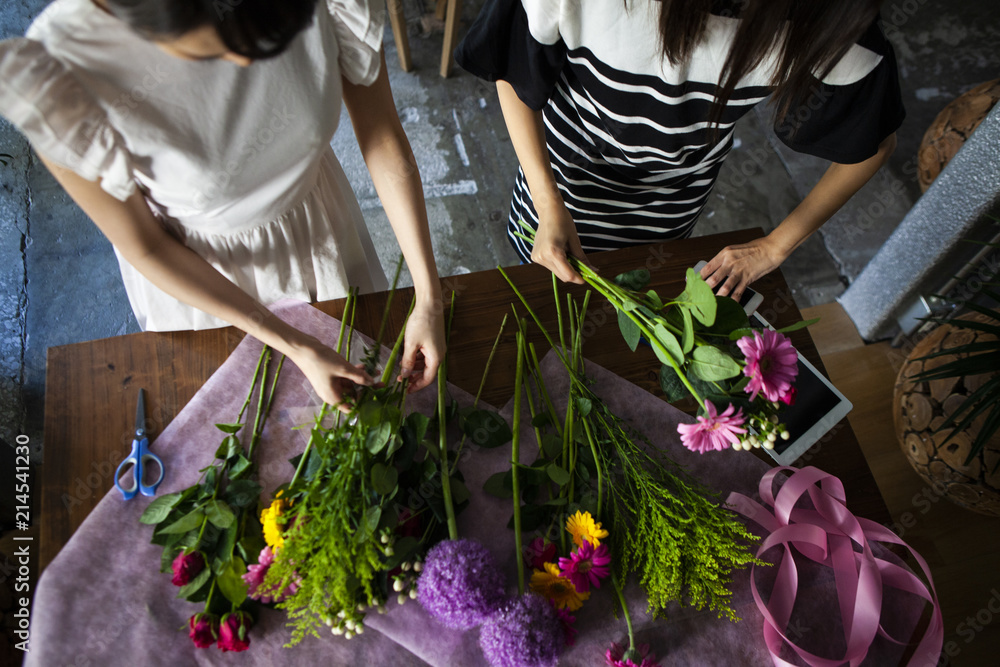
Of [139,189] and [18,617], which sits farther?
[18,617]

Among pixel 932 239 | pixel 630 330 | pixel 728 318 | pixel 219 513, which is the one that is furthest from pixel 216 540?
pixel 932 239

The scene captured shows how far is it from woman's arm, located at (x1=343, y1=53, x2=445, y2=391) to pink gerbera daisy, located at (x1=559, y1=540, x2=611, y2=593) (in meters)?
0.35

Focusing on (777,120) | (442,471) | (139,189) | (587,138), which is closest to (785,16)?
(777,120)

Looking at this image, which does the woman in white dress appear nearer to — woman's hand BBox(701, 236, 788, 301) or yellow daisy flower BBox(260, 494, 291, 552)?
yellow daisy flower BBox(260, 494, 291, 552)

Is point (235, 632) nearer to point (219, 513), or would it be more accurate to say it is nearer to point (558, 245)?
point (219, 513)

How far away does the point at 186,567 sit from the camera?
30.1 inches

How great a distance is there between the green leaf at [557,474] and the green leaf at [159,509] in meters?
0.54

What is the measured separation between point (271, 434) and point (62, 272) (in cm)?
163

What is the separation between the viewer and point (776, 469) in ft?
2.83

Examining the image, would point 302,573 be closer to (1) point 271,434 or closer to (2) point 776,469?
(1) point 271,434

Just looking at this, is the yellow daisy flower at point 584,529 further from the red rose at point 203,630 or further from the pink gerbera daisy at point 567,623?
the red rose at point 203,630

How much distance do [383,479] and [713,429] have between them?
0.44m

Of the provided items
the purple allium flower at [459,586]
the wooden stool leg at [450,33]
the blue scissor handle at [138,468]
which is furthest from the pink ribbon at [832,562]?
the wooden stool leg at [450,33]

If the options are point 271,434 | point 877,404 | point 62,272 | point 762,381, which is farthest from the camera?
point 62,272
